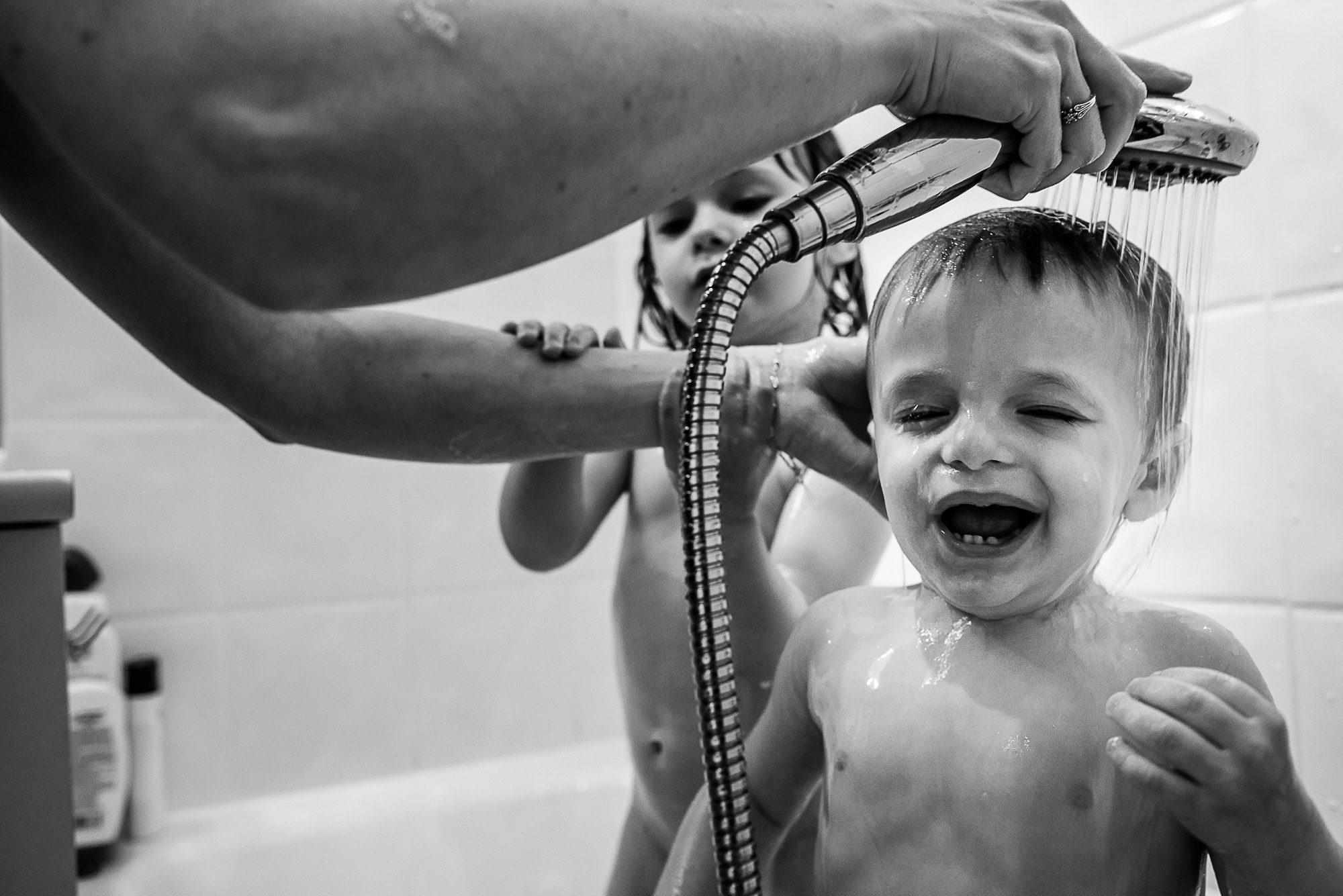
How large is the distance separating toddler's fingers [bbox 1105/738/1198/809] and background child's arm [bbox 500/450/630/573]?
494 millimetres

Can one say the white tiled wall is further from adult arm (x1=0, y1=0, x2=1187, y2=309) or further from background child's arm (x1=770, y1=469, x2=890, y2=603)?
adult arm (x1=0, y1=0, x2=1187, y2=309)

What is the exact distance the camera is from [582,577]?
5.07 feet

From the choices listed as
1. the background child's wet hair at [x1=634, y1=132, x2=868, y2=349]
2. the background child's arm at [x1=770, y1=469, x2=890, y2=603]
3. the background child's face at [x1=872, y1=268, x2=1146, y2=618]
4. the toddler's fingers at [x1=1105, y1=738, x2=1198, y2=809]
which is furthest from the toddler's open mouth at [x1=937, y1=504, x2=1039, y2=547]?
Answer: the background child's wet hair at [x1=634, y1=132, x2=868, y2=349]

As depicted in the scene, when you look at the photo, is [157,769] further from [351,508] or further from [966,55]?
[966,55]

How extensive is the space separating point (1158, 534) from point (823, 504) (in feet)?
0.78

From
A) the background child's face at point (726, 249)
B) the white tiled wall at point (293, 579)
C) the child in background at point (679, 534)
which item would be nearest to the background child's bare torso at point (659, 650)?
the child in background at point (679, 534)

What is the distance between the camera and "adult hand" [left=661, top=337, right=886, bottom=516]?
1.93ft

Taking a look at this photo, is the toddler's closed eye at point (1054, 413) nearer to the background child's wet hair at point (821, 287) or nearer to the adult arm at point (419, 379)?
the adult arm at point (419, 379)

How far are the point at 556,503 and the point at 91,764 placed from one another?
64cm

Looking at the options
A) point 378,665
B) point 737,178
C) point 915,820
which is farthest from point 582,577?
point 915,820

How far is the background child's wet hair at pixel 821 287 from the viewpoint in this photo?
3.16ft

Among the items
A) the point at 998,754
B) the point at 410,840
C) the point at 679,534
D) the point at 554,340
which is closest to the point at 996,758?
the point at 998,754

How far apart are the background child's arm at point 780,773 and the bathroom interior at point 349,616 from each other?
0.37 metres

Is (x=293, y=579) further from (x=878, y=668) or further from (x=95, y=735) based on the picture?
(x=878, y=668)
